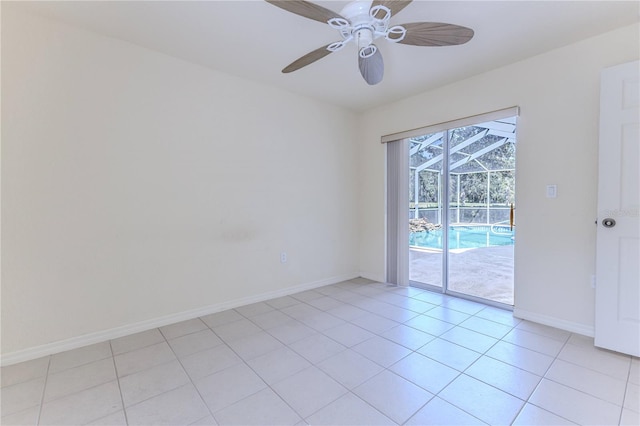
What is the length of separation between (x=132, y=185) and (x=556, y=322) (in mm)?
3874

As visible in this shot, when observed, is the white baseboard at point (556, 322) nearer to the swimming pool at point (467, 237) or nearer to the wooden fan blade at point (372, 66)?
the swimming pool at point (467, 237)

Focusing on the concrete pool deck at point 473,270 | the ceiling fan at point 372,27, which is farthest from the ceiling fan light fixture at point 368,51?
the concrete pool deck at point 473,270

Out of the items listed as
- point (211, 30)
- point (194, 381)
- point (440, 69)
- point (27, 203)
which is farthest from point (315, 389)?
point (440, 69)

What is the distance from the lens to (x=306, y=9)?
1.51 meters

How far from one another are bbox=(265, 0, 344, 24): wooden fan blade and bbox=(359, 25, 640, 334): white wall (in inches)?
81.6

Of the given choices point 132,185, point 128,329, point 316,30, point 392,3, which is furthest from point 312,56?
point 128,329

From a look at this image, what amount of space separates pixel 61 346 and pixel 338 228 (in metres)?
2.99

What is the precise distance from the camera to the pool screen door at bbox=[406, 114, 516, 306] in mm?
3129

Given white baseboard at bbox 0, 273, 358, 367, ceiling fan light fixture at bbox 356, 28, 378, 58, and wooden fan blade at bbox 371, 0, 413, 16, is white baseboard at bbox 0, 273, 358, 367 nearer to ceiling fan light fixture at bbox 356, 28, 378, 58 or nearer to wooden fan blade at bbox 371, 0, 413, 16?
ceiling fan light fixture at bbox 356, 28, 378, 58

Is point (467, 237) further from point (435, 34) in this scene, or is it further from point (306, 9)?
point (306, 9)

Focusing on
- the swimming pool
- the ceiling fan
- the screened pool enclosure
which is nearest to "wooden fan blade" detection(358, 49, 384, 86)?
the ceiling fan

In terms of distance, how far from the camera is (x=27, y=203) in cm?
204

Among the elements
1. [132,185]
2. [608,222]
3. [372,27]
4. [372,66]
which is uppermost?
[372,27]

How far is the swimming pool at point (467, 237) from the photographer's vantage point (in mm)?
3445
